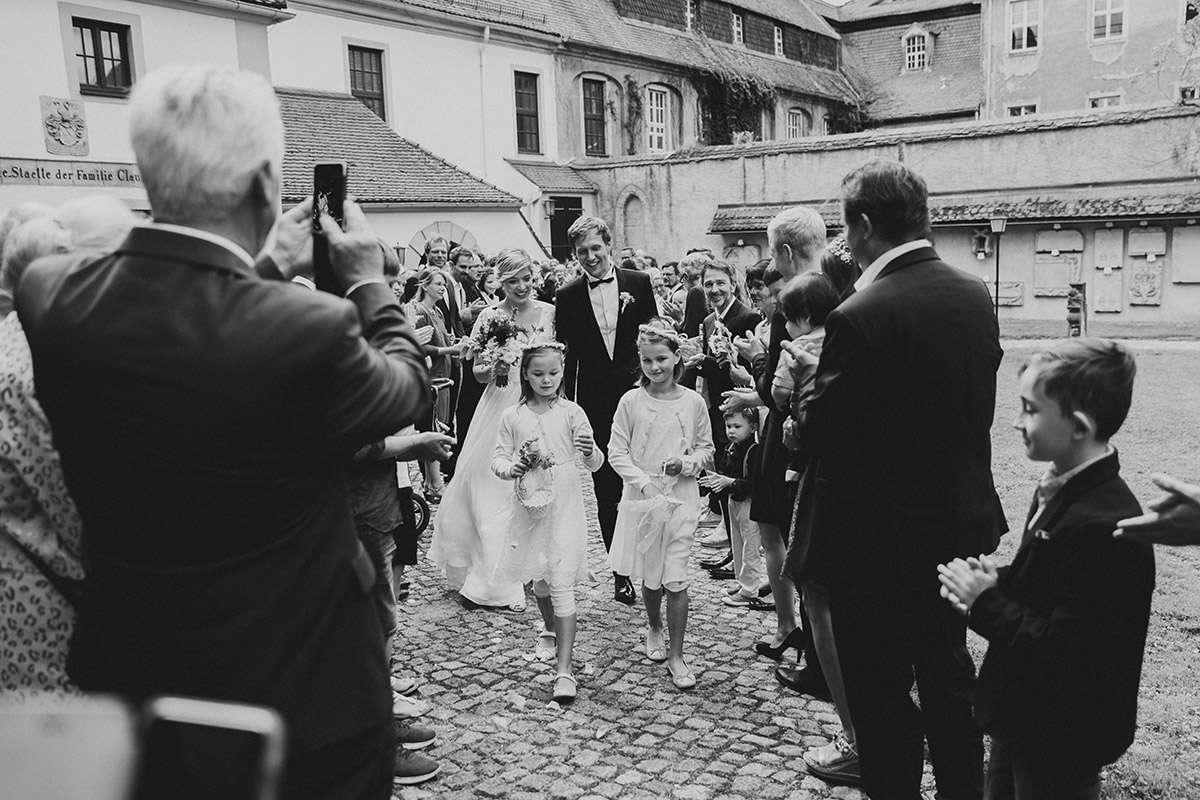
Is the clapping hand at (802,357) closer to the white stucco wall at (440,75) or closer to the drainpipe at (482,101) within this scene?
the white stucco wall at (440,75)

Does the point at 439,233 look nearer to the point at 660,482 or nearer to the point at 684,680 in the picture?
the point at 660,482

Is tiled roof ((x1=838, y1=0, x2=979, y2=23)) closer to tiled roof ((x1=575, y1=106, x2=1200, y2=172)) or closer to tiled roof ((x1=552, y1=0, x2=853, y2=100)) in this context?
tiled roof ((x1=552, y1=0, x2=853, y2=100))

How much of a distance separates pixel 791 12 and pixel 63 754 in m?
47.7

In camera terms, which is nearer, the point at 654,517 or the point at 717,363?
the point at 654,517

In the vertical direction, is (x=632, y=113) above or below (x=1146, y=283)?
above

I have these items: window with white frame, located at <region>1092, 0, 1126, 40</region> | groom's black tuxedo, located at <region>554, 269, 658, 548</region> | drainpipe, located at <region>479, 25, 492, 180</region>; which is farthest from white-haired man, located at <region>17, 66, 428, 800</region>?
window with white frame, located at <region>1092, 0, 1126, 40</region>

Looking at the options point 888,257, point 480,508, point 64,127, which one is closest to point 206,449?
point 888,257

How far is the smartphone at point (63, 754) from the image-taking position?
144 cm

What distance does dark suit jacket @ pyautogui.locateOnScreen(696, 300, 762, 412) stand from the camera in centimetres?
718

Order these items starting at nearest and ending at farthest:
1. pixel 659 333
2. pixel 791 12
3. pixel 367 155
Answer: pixel 659 333 < pixel 367 155 < pixel 791 12

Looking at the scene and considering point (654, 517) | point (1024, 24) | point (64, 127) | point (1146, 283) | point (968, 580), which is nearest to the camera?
point (968, 580)

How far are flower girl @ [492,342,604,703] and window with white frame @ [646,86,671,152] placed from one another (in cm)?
3206

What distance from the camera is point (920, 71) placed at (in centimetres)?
4497

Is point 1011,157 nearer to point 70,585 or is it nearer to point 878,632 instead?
point 878,632
